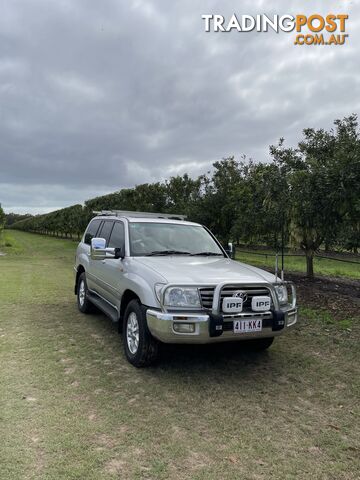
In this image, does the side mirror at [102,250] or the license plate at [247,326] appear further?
the side mirror at [102,250]

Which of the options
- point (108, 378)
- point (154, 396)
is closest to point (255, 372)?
point (154, 396)

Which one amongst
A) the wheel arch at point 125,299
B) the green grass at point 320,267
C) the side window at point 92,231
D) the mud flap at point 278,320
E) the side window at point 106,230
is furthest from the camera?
the green grass at point 320,267

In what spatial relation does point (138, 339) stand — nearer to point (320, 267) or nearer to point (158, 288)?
point (158, 288)

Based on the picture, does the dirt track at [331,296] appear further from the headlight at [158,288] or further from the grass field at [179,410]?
the headlight at [158,288]

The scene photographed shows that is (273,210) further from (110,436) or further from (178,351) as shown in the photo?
(110,436)

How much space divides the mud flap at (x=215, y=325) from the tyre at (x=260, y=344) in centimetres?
141

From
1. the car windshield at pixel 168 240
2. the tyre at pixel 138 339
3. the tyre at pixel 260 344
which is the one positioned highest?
the car windshield at pixel 168 240

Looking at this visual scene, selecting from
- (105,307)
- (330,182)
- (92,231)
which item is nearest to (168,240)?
(105,307)

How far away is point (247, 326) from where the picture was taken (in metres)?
3.93

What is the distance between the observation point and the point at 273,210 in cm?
1032

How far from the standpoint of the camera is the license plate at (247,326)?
3.88m

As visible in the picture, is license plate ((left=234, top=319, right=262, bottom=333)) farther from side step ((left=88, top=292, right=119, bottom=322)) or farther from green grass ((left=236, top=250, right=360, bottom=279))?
green grass ((left=236, top=250, right=360, bottom=279))

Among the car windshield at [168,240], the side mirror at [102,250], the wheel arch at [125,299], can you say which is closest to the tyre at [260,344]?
the car windshield at [168,240]

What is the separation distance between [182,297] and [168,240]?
5.48 feet
